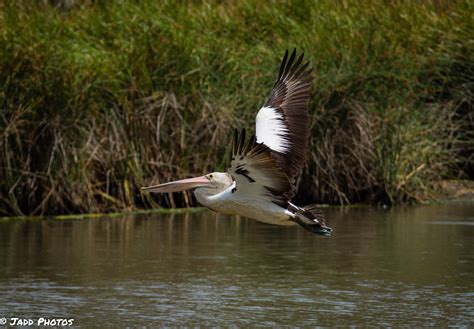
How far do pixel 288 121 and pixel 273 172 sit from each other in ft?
2.79

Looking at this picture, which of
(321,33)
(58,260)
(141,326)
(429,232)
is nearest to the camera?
(141,326)

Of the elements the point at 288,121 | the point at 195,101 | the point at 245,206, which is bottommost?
the point at 245,206

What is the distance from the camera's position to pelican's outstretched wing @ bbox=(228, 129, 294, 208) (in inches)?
297

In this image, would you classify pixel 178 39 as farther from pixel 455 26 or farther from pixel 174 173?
pixel 455 26

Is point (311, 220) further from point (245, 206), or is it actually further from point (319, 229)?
point (245, 206)

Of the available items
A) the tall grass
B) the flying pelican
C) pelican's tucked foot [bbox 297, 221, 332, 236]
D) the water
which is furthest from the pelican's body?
the tall grass

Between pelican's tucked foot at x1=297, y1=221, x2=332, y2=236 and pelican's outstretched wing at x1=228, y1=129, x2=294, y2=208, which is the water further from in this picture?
pelican's outstretched wing at x1=228, y1=129, x2=294, y2=208

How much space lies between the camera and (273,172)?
7941 mm

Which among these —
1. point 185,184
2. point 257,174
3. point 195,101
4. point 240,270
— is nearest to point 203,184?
point 185,184

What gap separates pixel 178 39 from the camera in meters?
15.1

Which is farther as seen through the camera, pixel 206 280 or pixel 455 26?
pixel 455 26

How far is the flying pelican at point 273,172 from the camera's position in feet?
25.8

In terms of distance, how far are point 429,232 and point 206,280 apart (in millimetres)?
3615

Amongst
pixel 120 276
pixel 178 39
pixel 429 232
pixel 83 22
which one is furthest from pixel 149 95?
pixel 120 276
